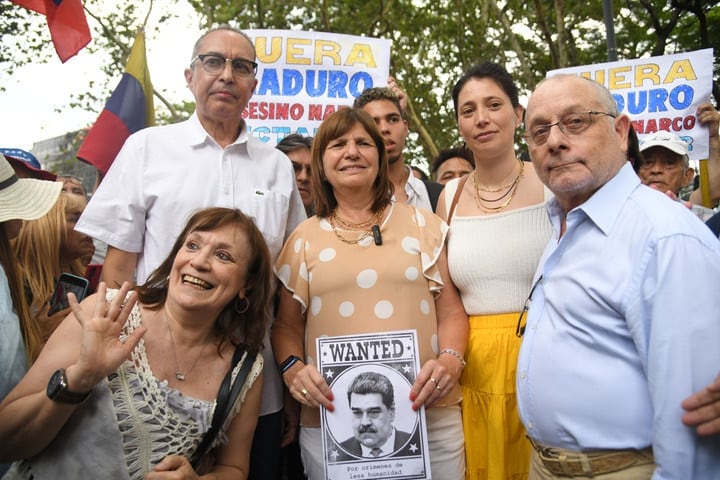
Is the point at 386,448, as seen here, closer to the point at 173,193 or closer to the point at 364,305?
the point at 364,305

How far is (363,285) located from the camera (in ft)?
9.34

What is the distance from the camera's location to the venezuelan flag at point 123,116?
5375mm

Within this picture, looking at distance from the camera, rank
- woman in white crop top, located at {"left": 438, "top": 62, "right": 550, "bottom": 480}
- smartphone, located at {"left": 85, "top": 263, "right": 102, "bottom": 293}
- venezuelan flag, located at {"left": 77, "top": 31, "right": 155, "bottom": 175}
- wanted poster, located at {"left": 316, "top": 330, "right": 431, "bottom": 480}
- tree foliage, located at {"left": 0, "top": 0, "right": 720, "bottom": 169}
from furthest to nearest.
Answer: tree foliage, located at {"left": 0, "top": 0, "right": 720, "bottom": 169} < venezuelan flag, located at {"left": 77, "top": 31, "right": 155, "bottom": 175} < smartphone, located at {"left": 85, "top": 263, "right": 102, "bottom": 293} < woman in white crop top, located at {"left": 438, "top": 62, "right": 550, "bottom": 480} < wanted poster, located at {"left": 316, "top": 330, "right": 431, "bottom": 480}

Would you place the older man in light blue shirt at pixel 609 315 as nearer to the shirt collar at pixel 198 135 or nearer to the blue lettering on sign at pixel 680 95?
the shirt collar at pixel 198 135

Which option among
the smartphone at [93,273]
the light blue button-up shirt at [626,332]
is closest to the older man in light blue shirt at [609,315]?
the light blue button-up shirt at [626,332]

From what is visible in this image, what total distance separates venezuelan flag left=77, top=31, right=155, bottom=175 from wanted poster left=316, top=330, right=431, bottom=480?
3695 millimetres

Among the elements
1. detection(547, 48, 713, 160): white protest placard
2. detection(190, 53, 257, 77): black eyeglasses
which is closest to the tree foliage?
detection(547, 48, 713, 160): white protest placard

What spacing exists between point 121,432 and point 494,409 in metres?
1.73

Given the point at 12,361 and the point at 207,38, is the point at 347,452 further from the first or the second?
the point at 207,38

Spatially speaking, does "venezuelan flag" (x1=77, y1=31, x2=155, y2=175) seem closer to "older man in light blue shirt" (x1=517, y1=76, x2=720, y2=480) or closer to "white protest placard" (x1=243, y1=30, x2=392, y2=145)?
"white protest placard" (x1=243, y1=30, x2=392, y2=145)

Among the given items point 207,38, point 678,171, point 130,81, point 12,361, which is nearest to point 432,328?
point 12,361

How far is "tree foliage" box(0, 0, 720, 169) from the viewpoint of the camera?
40.3ft

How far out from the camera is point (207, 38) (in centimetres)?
344

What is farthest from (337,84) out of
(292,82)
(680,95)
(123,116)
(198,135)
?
(680,95)
